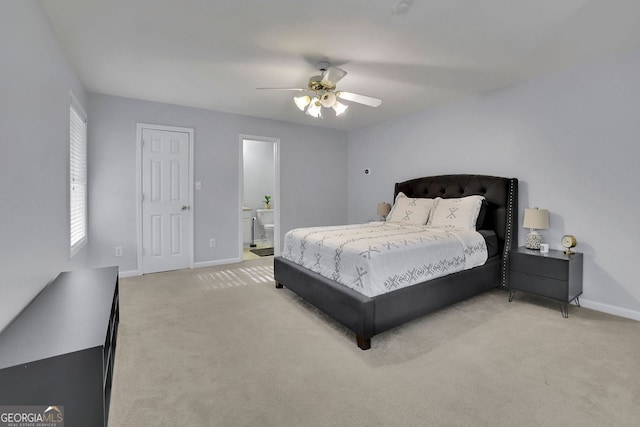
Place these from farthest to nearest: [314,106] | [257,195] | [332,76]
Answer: [257,195] < [314,106] < [332,76]

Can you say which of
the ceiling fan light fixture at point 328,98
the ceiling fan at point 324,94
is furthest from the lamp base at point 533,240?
the ceiling fan light fixture at point 328,98

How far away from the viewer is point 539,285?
9.03ft

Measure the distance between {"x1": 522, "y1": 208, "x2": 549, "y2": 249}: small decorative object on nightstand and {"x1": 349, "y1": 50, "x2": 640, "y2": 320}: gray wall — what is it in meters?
0.18

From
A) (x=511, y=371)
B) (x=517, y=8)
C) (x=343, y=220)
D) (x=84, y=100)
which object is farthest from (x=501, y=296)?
(x=84, y=100)

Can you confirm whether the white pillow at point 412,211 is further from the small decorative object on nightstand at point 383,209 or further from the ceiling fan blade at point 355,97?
the ceiling fan blade at point 355,97

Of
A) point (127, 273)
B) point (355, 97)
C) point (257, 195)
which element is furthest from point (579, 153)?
point (257, 195)

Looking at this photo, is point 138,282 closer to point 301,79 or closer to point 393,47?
point 301,79

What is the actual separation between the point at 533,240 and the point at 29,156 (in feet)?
13.5

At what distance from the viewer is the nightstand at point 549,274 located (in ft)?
8.45

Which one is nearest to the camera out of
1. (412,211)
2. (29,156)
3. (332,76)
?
(29,156)

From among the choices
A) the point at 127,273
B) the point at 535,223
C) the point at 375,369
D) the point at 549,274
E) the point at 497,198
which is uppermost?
the point at 497,198

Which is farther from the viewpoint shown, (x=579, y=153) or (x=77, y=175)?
(x=77, y=175)

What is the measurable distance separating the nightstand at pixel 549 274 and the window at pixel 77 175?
425 cm

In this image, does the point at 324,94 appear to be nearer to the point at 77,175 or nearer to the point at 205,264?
the point at 77,175
